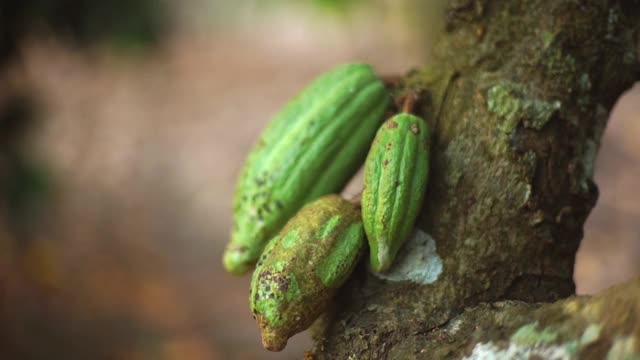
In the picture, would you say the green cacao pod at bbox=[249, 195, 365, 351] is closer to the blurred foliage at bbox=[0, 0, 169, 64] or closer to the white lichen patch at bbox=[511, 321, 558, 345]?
the white lichen patch at bbox=[511, 321, 558, 345]

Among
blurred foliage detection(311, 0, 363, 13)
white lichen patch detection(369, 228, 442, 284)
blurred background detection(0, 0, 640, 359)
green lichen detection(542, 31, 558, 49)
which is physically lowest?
blurred background detection(0, 0, 640, 359)

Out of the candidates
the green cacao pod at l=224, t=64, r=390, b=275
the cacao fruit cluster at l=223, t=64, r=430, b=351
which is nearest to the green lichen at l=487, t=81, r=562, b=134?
the cacao fruit cluster at l=223, t=64, r=430, b=351

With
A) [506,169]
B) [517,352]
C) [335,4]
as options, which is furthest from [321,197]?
[335,4]

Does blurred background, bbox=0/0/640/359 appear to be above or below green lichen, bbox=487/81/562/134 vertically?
below

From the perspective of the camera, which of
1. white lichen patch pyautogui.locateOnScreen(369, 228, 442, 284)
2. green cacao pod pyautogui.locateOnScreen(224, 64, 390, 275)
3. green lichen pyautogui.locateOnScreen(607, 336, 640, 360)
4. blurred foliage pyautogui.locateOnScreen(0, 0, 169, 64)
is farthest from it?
blurred foliage pyautogui.locateOnScreen(0, 0, 169, 64)

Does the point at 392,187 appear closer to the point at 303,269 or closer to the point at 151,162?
the point at 303,269

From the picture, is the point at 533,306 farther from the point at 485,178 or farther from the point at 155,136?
the point at 155,136
